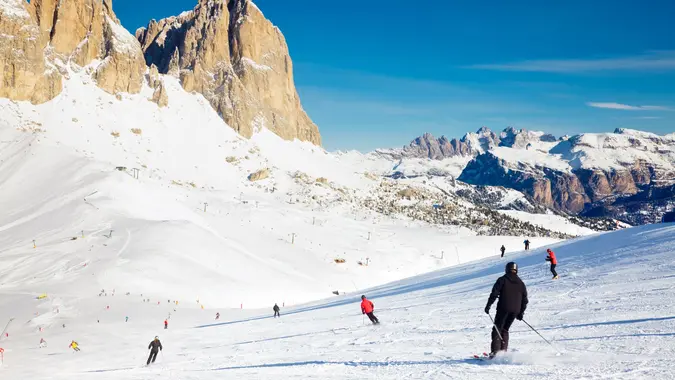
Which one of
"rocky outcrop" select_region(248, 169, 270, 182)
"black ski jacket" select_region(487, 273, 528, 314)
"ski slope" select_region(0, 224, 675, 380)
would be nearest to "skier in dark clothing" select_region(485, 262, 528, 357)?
"black ski jacket" select_region(487, 273, 528, 314)

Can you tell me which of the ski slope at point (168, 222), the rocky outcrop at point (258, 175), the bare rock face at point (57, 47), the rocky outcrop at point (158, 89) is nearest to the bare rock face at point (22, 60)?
the bare rock face at point (57, 47)

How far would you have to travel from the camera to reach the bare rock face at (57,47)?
496 feet

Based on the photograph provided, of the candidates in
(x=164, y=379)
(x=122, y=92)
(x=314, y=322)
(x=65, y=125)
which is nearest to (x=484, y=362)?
(x=164, y=379)

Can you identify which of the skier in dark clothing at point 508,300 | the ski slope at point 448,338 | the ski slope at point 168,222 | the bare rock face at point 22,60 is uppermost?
the bare rock face at point 22,60

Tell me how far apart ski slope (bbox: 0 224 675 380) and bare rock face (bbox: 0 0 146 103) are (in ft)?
472

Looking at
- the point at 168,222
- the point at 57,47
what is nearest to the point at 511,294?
the point at 168,222

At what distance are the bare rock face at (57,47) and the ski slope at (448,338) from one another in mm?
143917

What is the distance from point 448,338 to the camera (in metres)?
14.9

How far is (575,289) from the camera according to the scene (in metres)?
20.8

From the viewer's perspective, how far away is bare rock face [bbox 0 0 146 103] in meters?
151

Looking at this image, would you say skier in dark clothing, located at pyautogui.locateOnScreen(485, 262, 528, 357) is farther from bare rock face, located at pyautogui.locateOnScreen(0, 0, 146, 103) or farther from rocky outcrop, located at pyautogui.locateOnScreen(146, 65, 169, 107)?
rocky outcrop, located at pyautogui.locateOnScreen(146, 65, 169, 107)

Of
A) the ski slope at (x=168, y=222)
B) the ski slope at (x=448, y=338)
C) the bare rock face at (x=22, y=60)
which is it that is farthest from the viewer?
the bare rock face at (x=22, y=60)

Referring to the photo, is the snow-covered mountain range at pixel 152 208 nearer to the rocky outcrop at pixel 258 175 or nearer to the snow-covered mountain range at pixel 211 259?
the rocky outcrop at pixel 258 175

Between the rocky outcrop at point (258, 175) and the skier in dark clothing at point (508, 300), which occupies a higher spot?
the rocky outcrop at point (258, 175)
